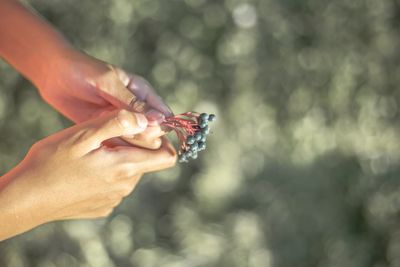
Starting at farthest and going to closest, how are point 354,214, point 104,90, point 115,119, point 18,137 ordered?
point 354,214 → point 18,137 → point 104,90 → point 115,119

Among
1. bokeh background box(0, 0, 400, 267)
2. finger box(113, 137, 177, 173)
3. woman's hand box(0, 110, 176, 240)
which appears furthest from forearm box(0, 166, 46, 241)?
bokeh background box(0, 0, 400, 267)

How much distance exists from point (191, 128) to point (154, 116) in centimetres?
5

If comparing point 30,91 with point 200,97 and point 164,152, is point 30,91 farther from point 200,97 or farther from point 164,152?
point 164,152

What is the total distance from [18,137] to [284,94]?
2.32 ft

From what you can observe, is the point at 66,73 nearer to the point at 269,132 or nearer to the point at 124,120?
the point at 124,120

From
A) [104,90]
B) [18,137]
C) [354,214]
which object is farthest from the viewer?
[354,214]

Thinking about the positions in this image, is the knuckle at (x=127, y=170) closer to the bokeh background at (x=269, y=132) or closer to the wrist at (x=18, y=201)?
the wrist at (x=18, y=201)

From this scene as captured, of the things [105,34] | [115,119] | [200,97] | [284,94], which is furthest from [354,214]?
[115,119]

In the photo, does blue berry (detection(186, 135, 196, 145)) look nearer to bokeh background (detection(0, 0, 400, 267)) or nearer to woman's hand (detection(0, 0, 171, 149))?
woman's hand (detection(0, 0, 171, 149))

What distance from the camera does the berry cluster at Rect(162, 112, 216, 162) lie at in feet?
2.01

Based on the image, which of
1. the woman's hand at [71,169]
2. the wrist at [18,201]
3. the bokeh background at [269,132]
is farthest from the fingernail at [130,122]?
the bokeh background at [269,132]

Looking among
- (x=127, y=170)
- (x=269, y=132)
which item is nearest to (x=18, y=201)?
(x=127, y=170)

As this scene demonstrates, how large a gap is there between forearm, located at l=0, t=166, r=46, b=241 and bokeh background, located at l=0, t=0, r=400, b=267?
801 millimetres

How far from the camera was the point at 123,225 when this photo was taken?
1.42 m
